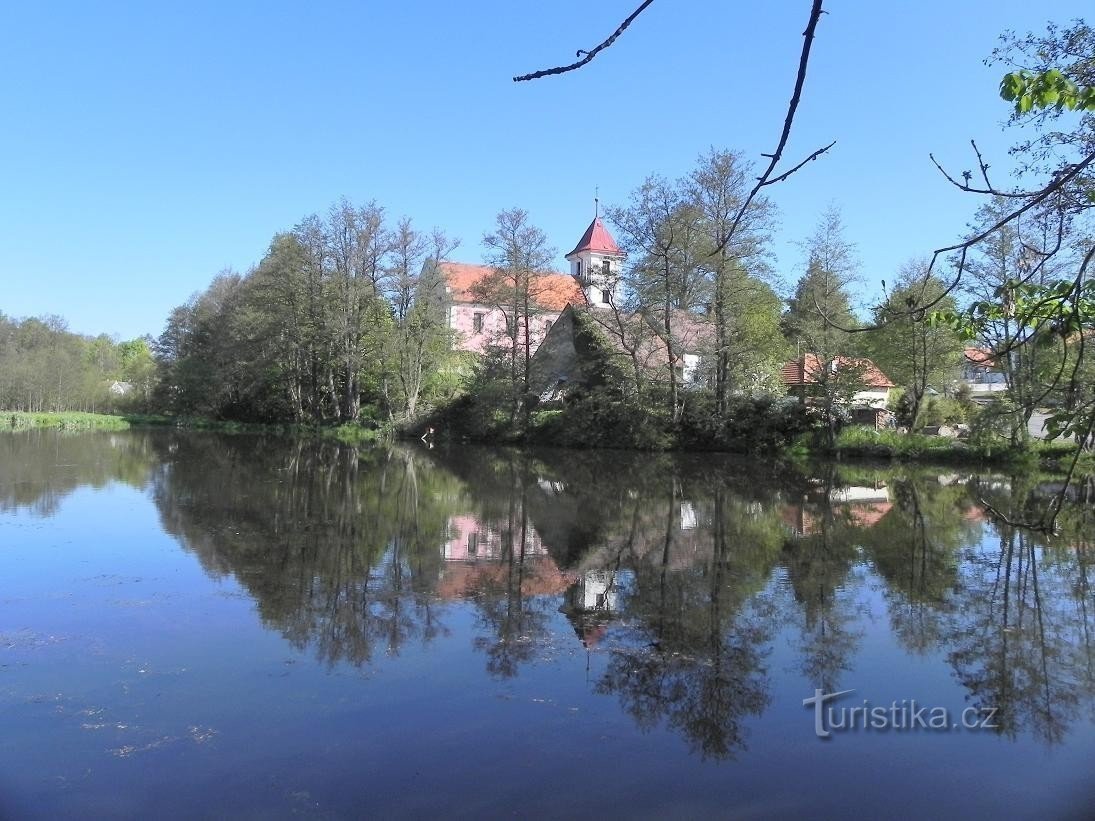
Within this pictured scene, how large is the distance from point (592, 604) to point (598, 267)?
2575 centimetres

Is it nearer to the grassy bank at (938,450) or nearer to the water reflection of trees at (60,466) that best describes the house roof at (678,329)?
the grassy bank at (938,450)

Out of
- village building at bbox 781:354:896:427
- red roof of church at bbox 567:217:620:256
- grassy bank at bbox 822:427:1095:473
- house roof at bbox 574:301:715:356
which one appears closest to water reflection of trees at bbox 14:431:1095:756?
grassy bank at bbox 822:427:1095:473

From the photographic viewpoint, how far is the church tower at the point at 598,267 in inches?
1262

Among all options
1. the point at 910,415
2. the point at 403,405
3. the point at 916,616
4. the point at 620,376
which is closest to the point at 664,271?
the point at 620,376

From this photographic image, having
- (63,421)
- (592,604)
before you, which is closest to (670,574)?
(592,604)

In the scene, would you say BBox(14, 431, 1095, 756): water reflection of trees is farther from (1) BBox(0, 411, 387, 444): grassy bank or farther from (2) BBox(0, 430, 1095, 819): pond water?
(1) BBox(0, 411, 387, 444): grassy bank

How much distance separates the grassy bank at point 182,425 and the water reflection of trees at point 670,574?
19.5 meters

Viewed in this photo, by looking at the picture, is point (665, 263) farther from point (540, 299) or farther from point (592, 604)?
point (592, 604)

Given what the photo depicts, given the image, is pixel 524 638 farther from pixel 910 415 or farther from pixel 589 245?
pixel 589 245

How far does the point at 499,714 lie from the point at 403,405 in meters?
37.7

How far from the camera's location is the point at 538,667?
6.39 m

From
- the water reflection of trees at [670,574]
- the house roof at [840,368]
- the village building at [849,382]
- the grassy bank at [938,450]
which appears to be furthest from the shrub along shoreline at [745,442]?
the water reflection of trees at [670,574]

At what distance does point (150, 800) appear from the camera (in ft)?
14.0

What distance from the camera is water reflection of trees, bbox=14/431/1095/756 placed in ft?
20.7
